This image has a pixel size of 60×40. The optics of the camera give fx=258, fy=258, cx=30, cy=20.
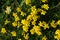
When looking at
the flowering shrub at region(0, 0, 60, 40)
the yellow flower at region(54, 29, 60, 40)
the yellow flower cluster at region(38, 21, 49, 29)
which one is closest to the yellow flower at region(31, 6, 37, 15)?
the flowering shrub at region(0, 0, 60, 40)

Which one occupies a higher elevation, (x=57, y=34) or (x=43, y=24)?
(x=43, y=24)

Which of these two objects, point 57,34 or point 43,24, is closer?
point 57,34

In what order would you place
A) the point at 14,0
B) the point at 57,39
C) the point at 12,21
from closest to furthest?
the point at 57,39
the point at 12,21
the point at 14,0

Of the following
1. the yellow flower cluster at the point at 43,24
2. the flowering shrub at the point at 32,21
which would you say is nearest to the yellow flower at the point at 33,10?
the flowering shrub at the point at 32,21

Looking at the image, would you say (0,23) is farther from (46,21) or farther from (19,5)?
(46,21)

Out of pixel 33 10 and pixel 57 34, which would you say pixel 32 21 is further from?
pixel 57 34

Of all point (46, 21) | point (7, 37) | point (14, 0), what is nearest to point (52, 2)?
point (46, 21)

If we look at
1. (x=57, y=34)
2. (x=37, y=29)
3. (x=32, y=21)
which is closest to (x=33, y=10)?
(x=32, y=21)

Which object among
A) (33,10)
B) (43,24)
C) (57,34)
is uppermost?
(33,10)
